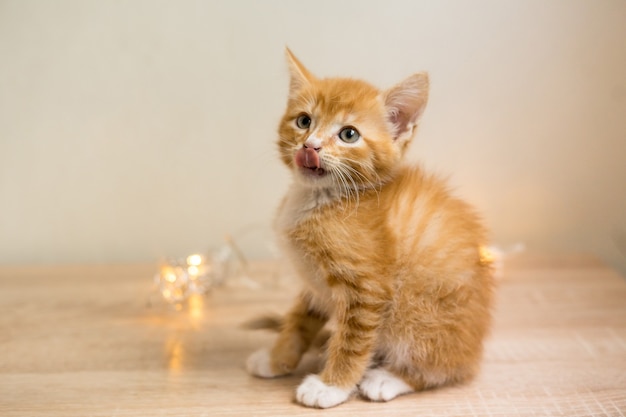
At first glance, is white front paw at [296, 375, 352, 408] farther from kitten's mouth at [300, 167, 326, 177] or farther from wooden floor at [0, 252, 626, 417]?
kitten's mouth at [300, 167, 326, 177]

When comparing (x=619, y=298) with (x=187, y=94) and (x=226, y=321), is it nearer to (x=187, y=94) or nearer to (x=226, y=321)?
(x=226, y=321)

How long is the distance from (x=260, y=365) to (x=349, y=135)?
40 centimetres

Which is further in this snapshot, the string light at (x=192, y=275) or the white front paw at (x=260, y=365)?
the string light at (x=192, y=275)

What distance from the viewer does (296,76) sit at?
100 cm

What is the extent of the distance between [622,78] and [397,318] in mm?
1002

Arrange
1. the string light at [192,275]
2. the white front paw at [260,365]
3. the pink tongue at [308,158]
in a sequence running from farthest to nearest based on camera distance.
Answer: the string light at [192,275] < the white front paw at [260,365] < the pink tongue at [308,158]

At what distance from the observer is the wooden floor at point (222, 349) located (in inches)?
36.4

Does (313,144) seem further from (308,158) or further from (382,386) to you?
(382,386)

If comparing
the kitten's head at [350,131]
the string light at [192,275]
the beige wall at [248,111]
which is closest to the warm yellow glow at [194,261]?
the string light at [192,275]

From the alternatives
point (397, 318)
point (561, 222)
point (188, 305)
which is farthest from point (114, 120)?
point (561, 222)

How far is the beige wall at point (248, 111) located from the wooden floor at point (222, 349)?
0.13 meters

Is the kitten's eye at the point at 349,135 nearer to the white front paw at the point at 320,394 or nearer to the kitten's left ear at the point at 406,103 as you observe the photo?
the kitten's left ear at the point at 406,103

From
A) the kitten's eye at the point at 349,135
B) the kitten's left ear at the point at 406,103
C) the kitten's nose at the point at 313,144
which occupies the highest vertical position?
the kitten's left ear at the point at 406,103

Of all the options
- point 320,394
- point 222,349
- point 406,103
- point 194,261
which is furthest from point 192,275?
point 406,103
